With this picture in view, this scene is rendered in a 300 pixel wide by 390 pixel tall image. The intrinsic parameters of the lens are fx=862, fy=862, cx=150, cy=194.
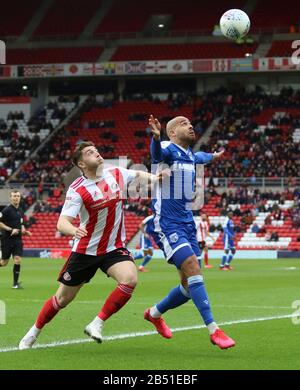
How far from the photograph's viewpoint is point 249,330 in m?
12.0

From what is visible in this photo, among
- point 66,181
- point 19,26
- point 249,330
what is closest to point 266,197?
point 66,181

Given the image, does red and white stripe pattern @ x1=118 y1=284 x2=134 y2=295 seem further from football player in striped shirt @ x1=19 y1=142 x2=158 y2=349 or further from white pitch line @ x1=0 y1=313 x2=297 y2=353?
white pitch line @ x1=0 y1=313 x2=297 y2=353

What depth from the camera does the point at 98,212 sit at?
33.5ft

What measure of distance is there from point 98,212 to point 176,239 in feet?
3.27

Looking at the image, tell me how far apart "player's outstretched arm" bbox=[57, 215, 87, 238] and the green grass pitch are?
1.34 metres

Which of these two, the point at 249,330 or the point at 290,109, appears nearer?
the point at 249,330

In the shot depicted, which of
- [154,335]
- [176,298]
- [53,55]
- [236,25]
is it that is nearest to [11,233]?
[236,25]

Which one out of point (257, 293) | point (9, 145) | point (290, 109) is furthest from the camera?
point (9, 145)

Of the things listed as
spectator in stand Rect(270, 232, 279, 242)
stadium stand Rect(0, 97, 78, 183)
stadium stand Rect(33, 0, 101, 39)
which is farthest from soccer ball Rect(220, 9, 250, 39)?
stadium stand Rect(33, 0, 101, 39)

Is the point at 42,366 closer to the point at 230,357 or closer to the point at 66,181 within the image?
the point at 230,357

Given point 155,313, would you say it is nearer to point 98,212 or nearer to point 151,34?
point 98,212

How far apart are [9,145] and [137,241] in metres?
15.4

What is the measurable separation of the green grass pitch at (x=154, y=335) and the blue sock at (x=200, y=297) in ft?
1.35

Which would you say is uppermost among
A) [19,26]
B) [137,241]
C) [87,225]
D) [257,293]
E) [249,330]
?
[19,26]
